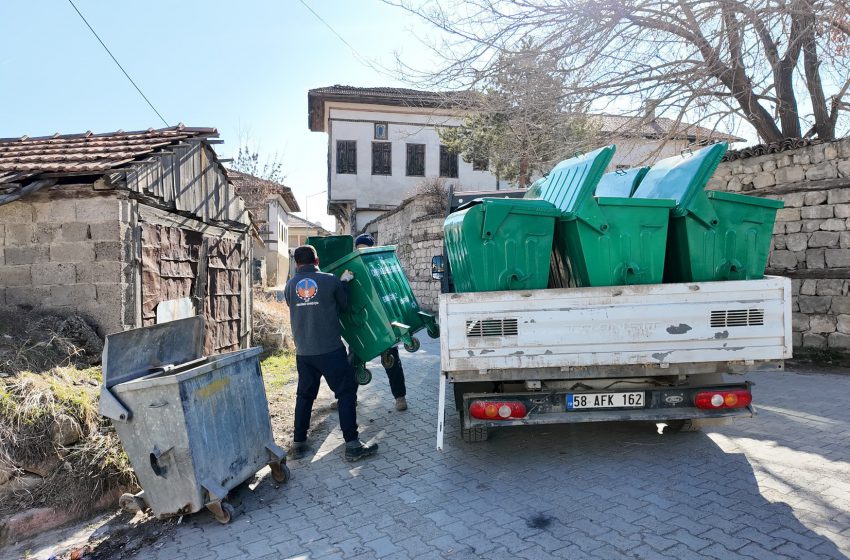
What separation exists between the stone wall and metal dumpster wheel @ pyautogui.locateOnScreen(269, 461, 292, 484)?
11.1 metres

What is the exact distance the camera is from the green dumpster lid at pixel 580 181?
11.9 feet

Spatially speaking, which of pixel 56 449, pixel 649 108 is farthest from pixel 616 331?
pixel 649 108

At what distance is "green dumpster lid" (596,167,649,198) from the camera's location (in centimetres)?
463

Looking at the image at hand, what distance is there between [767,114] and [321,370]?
360 inches

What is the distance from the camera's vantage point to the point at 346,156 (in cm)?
2352

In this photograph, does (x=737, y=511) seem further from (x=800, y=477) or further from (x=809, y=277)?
(x=809, y=277)

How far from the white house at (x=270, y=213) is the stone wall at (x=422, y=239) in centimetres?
615

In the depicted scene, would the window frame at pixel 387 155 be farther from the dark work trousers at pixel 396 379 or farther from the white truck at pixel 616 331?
the white truck at pixel 616 331

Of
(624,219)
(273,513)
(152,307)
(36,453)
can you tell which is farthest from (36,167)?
(624,219)

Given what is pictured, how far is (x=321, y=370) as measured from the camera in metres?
4.61

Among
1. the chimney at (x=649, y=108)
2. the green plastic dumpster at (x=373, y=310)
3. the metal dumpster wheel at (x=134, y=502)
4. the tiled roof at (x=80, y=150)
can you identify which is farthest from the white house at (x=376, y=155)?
the metal dumpster wheel at (x=134, y=502)

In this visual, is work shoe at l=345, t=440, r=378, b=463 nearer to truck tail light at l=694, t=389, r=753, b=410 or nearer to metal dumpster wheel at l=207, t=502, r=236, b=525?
metal dumpster wheel at l=207, t=502, r=236, b=525

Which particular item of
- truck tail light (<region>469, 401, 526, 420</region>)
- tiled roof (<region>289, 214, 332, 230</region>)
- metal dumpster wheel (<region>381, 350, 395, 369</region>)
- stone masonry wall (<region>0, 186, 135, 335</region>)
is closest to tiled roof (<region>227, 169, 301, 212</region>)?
stone masonry wall (<region>0, 186, 135, 335</region>)

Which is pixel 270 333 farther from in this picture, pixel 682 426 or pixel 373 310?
pixel 682 426
